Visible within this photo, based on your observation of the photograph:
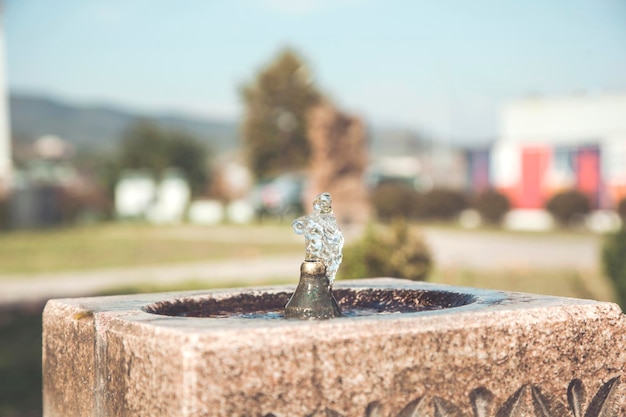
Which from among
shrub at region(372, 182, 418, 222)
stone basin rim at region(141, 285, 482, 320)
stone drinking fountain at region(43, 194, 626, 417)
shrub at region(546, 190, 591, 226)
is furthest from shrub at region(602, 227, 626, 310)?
shrub at region(372, 182, 418, 222)

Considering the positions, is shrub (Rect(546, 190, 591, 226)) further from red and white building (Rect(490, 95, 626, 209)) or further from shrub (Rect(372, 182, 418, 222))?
shrub (Rect(372, 182, 418, 222))

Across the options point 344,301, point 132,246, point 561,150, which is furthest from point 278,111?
point 344,301

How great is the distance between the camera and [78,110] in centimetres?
17762

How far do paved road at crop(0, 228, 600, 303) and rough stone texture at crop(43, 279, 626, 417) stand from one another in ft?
25.3

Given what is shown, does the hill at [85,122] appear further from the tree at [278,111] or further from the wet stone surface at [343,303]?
the wet stone surface at [343,303]

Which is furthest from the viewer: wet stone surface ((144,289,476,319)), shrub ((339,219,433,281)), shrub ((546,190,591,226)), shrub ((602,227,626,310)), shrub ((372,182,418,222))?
shrub ((372,182,418,222))

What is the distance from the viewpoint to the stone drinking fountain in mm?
2527

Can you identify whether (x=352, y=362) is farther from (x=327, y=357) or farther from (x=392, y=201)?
(x=392, y=201)

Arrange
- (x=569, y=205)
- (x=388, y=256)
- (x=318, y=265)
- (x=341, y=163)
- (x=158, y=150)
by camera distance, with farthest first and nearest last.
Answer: (x=158, y=150)
(x=569, y=205)
(x=341, y=163)
(x=388, y=256)
(x=318, y=265)

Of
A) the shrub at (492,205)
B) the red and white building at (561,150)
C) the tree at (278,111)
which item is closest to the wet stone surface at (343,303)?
the shrub at (492,205)

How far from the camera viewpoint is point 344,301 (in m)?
4.07

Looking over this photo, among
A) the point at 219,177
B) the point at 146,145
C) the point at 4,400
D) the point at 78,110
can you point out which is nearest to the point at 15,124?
the point at 78,110

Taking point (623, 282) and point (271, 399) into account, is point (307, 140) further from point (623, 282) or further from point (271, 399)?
point (271, 399)

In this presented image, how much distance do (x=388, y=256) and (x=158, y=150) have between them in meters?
49.3
